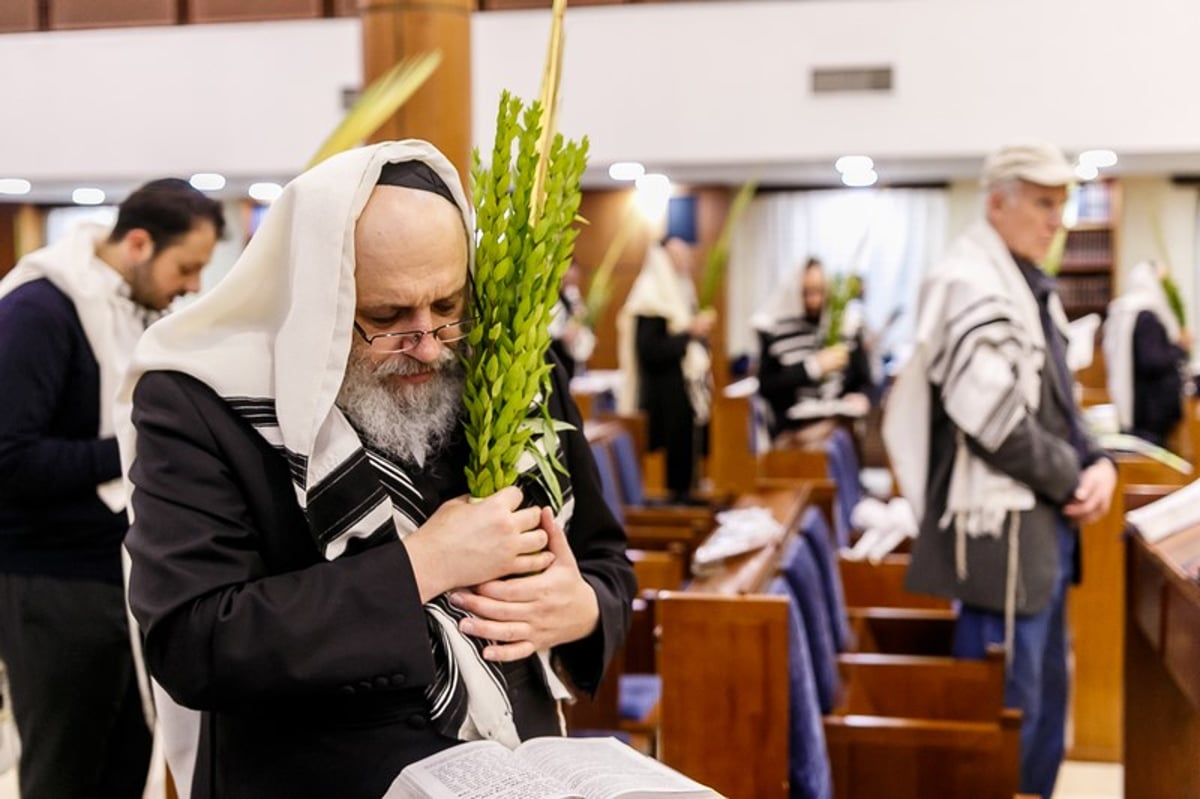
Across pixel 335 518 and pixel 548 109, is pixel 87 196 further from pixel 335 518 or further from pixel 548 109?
pixel 335 518

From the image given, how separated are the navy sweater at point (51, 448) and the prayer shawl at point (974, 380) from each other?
6.52 ft

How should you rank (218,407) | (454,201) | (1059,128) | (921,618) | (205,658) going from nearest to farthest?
(205,658)
(218,407)
(454,201)
(921,618)
(1059,128)

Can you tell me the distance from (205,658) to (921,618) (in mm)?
3091

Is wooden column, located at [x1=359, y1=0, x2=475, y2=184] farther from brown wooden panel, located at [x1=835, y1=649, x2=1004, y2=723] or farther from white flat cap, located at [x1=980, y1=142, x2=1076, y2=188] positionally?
brown wooden panel, located at [x1=835, y1=649, x2=1004, y2=723]

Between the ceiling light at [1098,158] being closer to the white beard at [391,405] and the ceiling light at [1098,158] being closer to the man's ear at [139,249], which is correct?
the man's ear at [139,249]

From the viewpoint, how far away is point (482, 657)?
169cm

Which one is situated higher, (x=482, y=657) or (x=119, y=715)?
(x=482, y=657)

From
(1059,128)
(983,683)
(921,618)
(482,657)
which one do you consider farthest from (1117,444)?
(482,657)

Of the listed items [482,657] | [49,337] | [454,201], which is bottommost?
[482,657]

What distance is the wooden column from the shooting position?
337 centimetres

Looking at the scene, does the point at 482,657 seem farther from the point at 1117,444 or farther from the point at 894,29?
the point at 894,29

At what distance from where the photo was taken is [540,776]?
4.89 feet

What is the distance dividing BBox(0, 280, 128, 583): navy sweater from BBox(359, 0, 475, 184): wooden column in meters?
1.03

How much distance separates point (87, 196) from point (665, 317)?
295 inches
